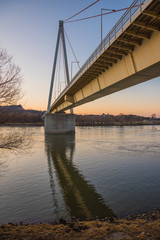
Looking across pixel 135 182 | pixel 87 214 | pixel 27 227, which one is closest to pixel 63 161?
pixel 135 182

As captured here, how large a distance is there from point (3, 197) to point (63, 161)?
10.5 m

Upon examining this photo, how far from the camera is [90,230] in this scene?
6.30m

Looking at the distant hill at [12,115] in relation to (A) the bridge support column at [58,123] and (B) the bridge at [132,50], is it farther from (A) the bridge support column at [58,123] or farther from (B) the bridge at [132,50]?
(A) the bridge support column at [58,123]

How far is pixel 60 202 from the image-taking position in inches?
372

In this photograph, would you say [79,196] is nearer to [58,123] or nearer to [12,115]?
[12,115]

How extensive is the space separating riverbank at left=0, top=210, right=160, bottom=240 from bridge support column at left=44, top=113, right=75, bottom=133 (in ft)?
177

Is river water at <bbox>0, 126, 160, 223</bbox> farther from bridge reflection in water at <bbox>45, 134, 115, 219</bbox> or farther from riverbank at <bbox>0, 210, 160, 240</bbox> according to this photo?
riverbank at <bbox>0, 210, 160, 240</bbox>

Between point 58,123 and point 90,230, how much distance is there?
55.3m

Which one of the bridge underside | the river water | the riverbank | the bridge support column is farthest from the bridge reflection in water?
the bridge support column

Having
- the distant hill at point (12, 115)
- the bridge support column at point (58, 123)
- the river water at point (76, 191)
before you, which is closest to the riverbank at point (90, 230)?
the river water at point (76, 191)

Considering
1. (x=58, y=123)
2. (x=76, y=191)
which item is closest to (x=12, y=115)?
(x=76, y=191)

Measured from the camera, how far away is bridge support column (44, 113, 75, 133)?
60594mm

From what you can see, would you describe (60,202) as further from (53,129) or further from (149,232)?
(53,129)

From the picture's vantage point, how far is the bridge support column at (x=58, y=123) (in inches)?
2386
